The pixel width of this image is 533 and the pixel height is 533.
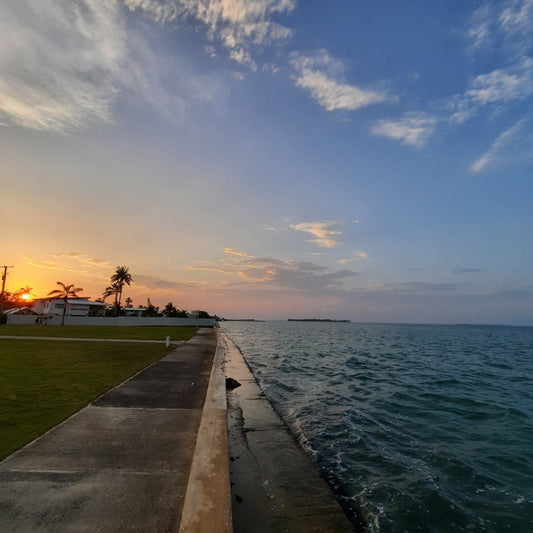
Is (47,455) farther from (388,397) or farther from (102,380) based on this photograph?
(388,397)

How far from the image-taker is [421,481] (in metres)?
6.64

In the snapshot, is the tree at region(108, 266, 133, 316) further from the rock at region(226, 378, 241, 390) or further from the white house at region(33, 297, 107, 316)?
the rock at region(226, 378, 241, 390)

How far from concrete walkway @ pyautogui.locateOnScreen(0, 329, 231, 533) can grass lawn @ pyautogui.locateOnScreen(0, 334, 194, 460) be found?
454 millimetres

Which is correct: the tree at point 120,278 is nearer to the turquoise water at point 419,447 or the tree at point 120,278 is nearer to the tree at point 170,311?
the tree at point 170,311

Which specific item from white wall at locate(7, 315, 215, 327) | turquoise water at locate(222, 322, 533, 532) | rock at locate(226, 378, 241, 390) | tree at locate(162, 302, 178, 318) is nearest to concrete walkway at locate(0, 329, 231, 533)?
turquoise water at locate(222, 322, 533, 532)

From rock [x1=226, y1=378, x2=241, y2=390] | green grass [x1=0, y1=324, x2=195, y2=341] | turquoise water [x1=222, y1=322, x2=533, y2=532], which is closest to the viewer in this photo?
turquoise water [x1=222, y1=322, x2=533, y2=532]

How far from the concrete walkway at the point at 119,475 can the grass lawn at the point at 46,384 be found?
0.45 metres

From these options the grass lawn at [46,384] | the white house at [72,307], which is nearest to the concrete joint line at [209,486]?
the grass lawn at [46,384]

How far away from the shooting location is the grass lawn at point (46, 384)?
6070mm

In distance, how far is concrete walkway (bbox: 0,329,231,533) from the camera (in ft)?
11.6

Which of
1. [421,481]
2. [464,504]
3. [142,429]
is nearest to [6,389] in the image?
[142,429]

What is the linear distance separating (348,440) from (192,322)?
7196cm

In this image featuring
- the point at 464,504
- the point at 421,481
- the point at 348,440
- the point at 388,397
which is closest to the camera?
the point at 464,504

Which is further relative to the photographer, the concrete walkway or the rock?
the rock
